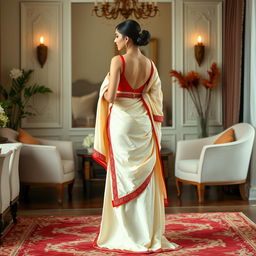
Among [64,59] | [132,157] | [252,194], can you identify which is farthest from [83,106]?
[132,157]

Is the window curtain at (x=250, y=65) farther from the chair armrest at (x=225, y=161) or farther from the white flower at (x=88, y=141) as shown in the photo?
the white flower at (x=88, y=141)

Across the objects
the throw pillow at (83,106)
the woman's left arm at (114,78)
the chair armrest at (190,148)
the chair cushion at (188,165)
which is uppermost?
the woman's left arm at (114,78)

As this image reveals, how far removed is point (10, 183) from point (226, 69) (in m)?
3.63

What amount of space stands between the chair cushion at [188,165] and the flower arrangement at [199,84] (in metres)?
0.82

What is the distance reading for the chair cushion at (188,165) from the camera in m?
6.46

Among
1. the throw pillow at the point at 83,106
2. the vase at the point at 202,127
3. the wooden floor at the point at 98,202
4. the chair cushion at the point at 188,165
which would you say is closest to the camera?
the wooden floor at the point at 98,202

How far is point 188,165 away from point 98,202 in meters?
1.13

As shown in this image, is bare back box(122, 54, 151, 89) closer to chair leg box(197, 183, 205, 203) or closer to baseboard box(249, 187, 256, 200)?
chair leg box(197, 183, 205, 203)

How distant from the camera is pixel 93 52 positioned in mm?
7676

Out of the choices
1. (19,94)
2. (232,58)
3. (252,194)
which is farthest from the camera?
(19,94)

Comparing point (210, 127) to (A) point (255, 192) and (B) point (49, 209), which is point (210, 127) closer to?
(A) point (255, 192)

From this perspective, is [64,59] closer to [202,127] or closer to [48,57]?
[48,57]

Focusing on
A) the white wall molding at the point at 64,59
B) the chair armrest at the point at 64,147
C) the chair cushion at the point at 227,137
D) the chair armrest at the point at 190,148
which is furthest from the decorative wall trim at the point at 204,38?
the chair armrest at the point at 64,147

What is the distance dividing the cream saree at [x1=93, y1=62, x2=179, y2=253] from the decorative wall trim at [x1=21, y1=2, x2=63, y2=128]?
11.2 feet
